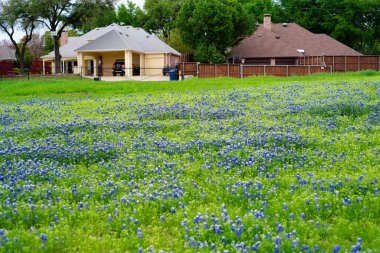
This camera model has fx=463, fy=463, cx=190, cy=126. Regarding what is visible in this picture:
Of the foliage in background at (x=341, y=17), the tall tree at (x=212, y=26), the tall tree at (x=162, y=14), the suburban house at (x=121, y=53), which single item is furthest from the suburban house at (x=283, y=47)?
the tall tree at (x=162, y=14)

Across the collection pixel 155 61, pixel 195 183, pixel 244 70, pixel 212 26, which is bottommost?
pixel 195 183

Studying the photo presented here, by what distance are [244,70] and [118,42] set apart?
17.7 m

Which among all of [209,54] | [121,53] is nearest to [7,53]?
[121,53]

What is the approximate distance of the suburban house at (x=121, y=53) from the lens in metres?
48.9

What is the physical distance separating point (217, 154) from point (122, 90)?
14.3 metres

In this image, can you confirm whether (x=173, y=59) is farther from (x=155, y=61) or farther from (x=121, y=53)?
(x=121, y=53)

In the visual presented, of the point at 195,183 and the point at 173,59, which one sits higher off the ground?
the point at 173,59

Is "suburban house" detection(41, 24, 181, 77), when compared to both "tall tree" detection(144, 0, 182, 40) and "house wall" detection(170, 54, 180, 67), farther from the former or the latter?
"tall tree" detection(144, 0, 182, 40)

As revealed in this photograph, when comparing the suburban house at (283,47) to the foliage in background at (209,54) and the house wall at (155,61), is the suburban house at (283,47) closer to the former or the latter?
the foliage in background at (209,54)

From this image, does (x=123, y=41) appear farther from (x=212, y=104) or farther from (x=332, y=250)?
(x=332, y=250)

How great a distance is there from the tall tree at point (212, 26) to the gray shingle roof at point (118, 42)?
6348mm

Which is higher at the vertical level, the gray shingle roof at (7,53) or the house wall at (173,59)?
the gray shingle roof at (7,53)

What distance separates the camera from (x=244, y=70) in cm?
3684

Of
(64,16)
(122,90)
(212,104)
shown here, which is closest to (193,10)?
(64,16)
